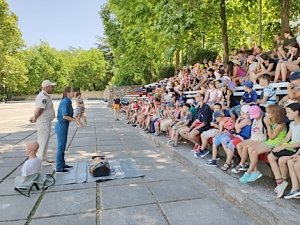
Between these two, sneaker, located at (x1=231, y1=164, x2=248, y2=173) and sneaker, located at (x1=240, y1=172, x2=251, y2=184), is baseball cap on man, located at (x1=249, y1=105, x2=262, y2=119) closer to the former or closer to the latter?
sneaker, located at (x1=231, y1=164, x2=248, y2=173)

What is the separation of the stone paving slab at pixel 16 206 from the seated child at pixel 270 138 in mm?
3237

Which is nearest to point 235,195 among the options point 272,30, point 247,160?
point 247,160

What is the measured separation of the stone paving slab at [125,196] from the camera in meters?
5.10

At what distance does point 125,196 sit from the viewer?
17.8 ft

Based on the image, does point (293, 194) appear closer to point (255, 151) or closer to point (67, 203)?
point (255, 151)

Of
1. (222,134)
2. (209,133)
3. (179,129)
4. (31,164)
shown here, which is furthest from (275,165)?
(179,129)

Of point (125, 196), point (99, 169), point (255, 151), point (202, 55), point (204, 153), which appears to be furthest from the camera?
point (202, 55)

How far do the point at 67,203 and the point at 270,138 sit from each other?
3.24 metres

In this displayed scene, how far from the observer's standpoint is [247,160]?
5.98 metres

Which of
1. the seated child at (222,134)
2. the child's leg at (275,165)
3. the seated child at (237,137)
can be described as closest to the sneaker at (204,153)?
the seated child at (222,134)

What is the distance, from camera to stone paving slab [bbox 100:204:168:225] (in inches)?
174

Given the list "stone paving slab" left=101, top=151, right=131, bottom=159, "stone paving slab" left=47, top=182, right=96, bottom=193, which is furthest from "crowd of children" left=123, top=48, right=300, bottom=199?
"stone paving slab" left=47, top=182, right=96, bottom=193

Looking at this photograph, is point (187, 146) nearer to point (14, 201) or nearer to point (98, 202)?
point (98, 202)

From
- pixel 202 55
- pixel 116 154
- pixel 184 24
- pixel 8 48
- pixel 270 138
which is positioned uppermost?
pixel 8 48
